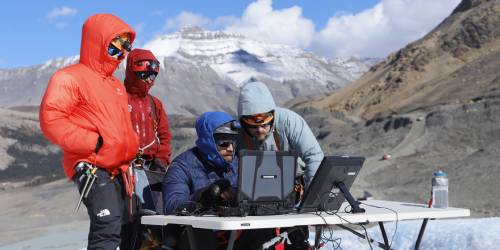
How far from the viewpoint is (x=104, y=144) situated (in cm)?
348

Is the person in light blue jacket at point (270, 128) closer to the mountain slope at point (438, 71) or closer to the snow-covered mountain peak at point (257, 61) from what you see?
the mountain slope at point (438, 71)

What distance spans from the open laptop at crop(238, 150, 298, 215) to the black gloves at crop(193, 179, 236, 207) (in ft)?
0.59

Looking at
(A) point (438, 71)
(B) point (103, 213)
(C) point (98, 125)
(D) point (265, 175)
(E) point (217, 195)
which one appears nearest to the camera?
(D) point (265, 175)

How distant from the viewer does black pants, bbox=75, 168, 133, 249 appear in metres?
3.37

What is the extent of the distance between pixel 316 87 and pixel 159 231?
5669 inches

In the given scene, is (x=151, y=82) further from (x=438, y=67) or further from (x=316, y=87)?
(x=316, y=87)

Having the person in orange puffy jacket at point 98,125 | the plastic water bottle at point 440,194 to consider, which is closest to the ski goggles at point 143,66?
the person in orange puffy jacket at point 98,125

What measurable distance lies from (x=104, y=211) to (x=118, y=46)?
0.94 m

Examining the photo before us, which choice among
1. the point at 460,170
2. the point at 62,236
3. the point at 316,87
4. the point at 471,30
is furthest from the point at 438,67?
the point at 316,87

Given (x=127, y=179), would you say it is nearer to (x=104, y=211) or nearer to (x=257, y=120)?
(x=104, y=211)

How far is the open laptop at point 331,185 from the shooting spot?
322 centimetres

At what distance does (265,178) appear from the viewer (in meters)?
3.06

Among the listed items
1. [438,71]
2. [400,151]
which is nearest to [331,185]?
[400,151]

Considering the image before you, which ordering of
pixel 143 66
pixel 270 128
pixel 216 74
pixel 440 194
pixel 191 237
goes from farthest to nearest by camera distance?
pixel 216 74
pixel 143 66
pixel 440 194
pixel 270 128
pixel 191 237
